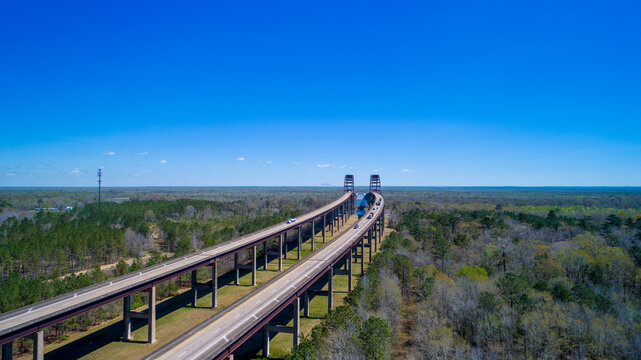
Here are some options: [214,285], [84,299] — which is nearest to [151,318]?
[84,299]

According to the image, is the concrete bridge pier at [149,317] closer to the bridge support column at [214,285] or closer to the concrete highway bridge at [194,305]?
the concrete highway bridge at [194,305]

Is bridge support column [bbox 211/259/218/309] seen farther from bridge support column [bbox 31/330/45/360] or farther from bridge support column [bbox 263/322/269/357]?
bridge support column [bbox 31/330/45/360]

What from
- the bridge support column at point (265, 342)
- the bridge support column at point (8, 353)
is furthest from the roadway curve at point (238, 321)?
the bridge support column at point (8, 353)

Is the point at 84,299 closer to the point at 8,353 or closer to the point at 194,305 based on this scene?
the point at 8,353

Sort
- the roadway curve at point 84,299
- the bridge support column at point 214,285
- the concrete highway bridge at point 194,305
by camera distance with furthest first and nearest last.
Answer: the bridge support column at point 214,285 → the roadway curve at point 84,299 → the concrete highway bridge at point 194,305

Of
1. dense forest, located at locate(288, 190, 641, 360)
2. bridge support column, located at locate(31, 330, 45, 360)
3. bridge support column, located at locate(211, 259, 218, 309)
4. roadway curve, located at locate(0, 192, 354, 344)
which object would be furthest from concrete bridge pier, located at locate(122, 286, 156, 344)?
dense forest, located at locate(288, 190, 641, 360)

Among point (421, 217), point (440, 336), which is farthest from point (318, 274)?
point (421, 217)
